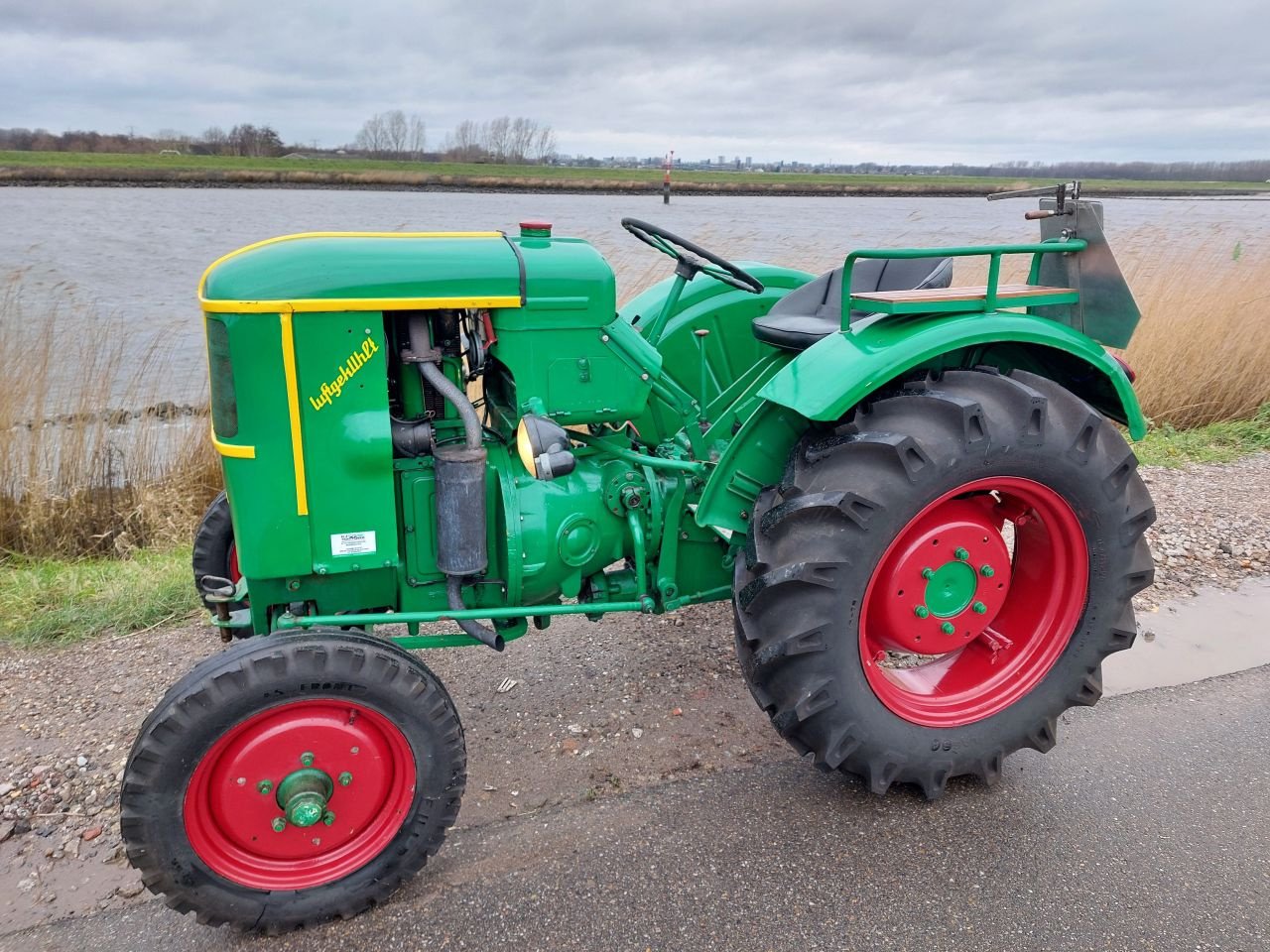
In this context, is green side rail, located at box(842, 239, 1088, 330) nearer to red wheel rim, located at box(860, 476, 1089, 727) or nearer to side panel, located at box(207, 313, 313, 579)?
red wheel rim, located at box(860, 476, 1089, 727)

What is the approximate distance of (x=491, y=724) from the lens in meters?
2.51

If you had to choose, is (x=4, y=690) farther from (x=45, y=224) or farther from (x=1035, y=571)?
(x=45, y=224)

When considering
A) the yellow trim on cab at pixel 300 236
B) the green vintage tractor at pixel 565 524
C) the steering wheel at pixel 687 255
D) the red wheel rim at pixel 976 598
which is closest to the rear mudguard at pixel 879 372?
the green vintage tractor at pixel 565 524

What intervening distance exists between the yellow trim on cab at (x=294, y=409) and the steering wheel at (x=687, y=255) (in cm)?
102

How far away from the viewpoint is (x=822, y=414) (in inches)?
75.4

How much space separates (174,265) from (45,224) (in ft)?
16.9

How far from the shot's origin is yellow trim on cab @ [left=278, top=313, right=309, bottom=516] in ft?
6.03

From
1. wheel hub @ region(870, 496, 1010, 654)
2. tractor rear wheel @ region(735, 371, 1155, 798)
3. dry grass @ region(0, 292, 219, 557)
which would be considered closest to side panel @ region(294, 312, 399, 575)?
tractor rear wheel @ region(735, 371, 1155, 798)

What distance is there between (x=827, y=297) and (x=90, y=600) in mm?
2850

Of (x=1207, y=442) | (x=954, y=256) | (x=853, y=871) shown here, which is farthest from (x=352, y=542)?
(x=1207, y=442)

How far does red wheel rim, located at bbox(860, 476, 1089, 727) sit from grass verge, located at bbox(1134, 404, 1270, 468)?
302 centimetres

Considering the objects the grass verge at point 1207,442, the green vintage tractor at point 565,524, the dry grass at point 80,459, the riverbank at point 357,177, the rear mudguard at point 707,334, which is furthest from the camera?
the riverbank at point 357,177

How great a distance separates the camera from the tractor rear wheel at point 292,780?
167 cm

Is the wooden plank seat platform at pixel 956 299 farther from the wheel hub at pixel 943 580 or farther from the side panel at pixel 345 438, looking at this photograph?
the side panel at pixel 345 438
